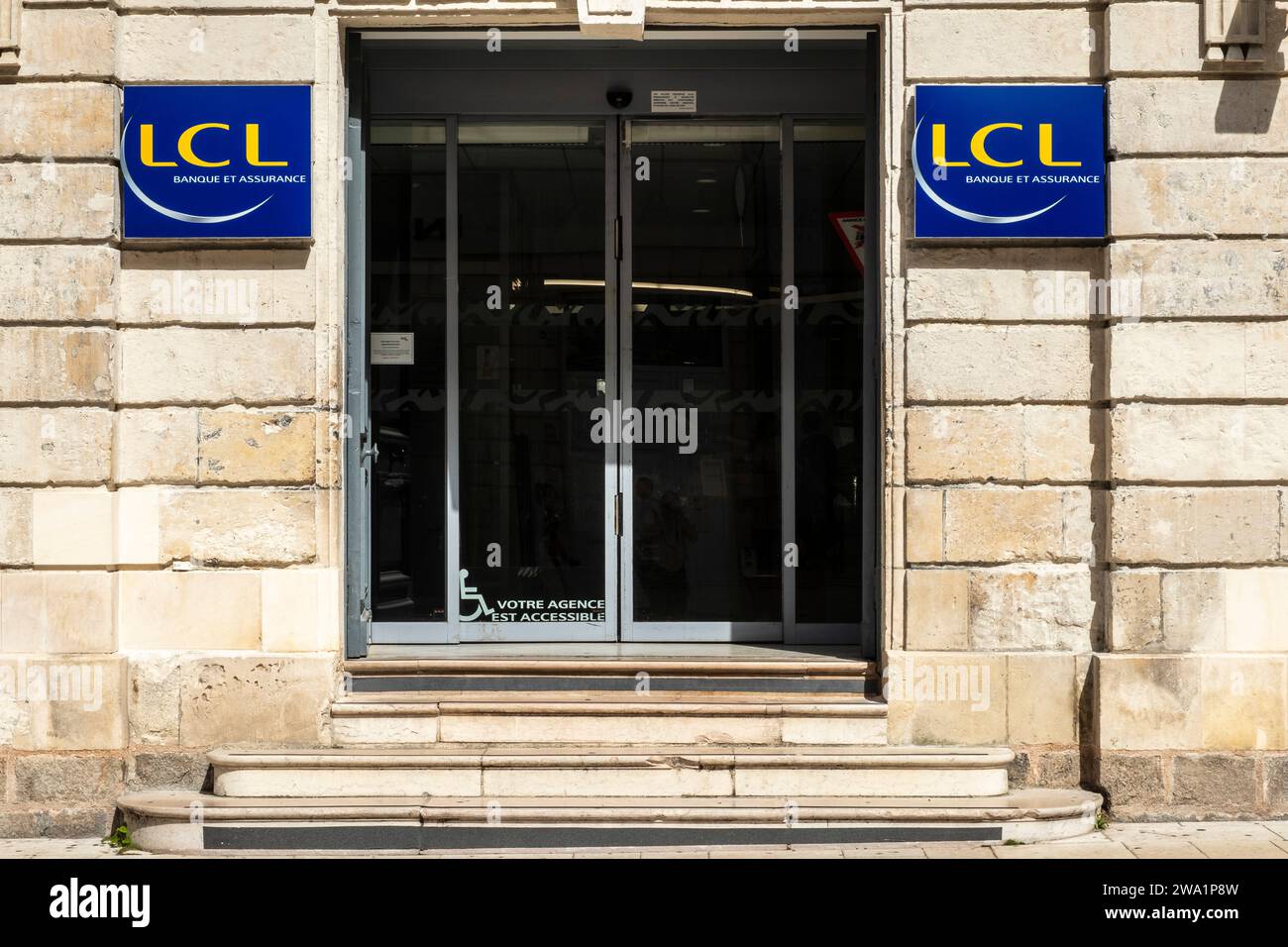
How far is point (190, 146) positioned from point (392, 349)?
2.08 meters

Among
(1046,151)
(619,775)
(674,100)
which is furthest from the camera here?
(674,100)

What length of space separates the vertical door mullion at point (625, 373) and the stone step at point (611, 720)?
1.42 metres

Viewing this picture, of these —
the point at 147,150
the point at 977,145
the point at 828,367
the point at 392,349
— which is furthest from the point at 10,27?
the point at 977,145

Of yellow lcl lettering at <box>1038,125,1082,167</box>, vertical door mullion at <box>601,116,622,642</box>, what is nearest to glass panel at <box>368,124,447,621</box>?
vertical door mullion at <box>601,116,622,642</box>

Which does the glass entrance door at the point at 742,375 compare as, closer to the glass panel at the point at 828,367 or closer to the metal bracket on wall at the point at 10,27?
the glass panel at the point at 828,367

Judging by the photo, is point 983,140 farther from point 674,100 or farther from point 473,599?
point 473,599

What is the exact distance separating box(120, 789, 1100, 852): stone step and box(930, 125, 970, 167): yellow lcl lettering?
12.5ft

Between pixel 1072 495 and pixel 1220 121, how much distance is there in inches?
94.1

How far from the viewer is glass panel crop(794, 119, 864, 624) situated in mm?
9320

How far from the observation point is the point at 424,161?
9398 millimetres

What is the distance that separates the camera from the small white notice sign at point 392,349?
367 inches

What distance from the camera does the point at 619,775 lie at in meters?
7.51

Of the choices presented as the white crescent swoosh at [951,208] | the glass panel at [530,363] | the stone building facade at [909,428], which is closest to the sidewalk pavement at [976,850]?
the stone building facade at [909,428]

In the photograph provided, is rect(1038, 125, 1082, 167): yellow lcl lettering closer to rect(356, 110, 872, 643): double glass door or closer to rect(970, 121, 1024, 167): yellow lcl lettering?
rect(970, 121, 1024, 167): yellow lcl lettering
